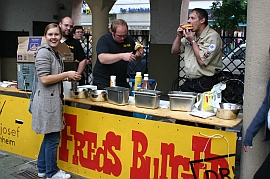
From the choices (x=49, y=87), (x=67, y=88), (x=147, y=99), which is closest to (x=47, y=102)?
(x=49, y=87)

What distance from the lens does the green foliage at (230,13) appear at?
38.2 feet

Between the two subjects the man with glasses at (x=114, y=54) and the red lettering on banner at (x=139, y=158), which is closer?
the red lettering on banner at (x=139, y=158)

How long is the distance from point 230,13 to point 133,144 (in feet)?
31.0

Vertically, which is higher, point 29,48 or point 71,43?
point 71,43

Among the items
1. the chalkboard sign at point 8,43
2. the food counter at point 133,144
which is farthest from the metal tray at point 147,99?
the chalkboard sign at point 8,43

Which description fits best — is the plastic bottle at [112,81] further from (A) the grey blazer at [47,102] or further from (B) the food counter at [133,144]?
(A) the grey blazer at [47,102]

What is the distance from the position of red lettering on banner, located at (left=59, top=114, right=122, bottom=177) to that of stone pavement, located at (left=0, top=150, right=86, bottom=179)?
0.89 feet

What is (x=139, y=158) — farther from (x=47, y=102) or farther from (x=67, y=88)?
(x=67, y=88)

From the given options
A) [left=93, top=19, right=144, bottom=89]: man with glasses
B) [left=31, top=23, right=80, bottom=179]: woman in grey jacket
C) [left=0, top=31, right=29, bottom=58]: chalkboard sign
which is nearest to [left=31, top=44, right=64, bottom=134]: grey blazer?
[left=31, top=23, right=80, bottom=179]: woman in grey jacket

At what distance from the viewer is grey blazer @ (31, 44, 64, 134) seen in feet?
12.1

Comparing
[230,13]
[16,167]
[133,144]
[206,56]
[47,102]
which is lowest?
[16,167]

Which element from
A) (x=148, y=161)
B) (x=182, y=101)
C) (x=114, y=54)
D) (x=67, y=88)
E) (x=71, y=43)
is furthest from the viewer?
(x=71, y=43)

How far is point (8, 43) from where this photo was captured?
9.09 metres

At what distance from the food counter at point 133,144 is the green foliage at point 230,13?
29.6 ft
